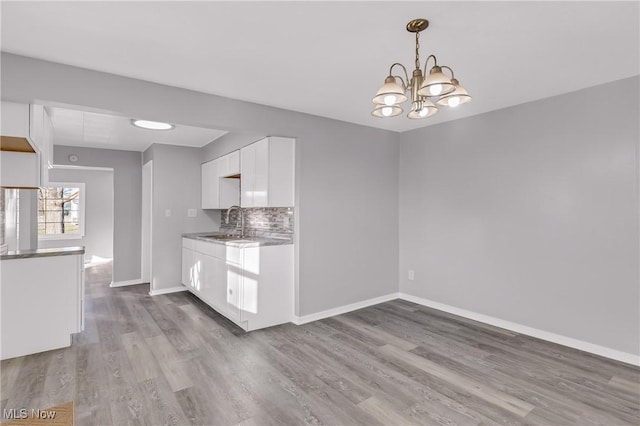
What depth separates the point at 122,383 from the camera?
2473 mm

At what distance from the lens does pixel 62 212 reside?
802cm

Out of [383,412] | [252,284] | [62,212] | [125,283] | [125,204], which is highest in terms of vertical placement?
[125,204]

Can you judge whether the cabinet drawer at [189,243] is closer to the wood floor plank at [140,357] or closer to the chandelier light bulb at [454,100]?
the wood floor plank at [140,357]

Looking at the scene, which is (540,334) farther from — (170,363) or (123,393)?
(123,393)

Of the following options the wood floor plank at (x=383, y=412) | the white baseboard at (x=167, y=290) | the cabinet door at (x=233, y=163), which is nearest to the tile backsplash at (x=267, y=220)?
the cabinet door at (x=233, y=163)

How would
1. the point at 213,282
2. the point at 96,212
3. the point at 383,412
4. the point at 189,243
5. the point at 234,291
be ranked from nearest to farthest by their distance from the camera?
the point at 383,412, the point at 234,291, the point at 213,282, the point at 189,243, the point at 96,212

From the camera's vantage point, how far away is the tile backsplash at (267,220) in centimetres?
412

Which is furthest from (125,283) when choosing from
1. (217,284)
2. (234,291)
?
(234,291)

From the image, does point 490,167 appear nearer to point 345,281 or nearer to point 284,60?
point 345,281

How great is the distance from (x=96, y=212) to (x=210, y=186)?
16.2 feet

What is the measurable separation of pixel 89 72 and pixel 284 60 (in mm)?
1577

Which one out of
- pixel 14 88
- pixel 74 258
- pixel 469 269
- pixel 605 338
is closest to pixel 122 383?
pixel 74 258

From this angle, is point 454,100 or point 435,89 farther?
point 454,100

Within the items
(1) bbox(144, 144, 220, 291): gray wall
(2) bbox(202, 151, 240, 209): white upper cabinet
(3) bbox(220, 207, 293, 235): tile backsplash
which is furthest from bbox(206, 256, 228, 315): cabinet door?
(1) bbox(144, 144, 220, 291): gray wall
